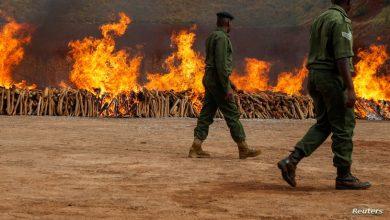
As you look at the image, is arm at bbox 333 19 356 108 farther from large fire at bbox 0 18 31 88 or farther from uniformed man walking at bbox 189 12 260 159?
large fire at bbox 0 18 31 88

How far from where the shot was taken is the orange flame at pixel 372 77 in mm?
23656

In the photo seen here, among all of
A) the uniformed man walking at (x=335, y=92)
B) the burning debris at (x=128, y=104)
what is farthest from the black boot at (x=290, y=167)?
the burning debris at (x=128, y=104)

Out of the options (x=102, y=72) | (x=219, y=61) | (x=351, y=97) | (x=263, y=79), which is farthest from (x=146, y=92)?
(x=351, y=97)

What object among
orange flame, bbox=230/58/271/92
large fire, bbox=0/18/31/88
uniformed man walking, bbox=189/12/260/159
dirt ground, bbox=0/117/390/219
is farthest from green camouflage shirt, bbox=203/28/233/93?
orange flame, bbox=230/58/271/92

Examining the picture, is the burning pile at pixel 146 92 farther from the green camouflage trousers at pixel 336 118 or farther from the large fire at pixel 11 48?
the green camouflage trousers at pixel 336 118

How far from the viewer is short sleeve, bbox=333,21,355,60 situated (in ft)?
18.0

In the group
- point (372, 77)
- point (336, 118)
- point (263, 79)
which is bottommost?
point (336, 118)

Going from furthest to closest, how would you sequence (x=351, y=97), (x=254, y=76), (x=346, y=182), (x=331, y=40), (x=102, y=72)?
(x=254, y=76) < (x=102, y=72) < (x=331, y=40) < (x=346, y=182) < (x=351, y=97)

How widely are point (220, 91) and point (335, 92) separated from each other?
2.71m

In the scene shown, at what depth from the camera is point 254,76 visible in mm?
27516

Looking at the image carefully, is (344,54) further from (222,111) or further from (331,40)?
(222,111)


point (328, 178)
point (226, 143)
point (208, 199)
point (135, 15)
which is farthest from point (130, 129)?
point (135, 15)

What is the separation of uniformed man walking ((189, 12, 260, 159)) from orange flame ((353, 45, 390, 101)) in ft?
50.5

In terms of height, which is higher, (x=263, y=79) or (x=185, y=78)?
(x=263, y=79)
